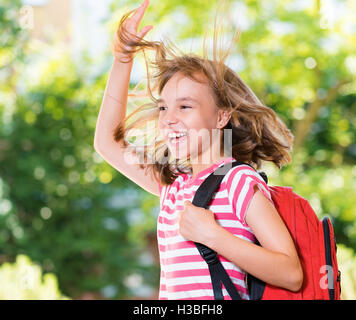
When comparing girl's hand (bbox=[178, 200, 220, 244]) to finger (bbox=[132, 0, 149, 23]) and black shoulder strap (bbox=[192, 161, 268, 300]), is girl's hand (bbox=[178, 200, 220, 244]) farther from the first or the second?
finger (bbox=[132, 0, 149, 23])

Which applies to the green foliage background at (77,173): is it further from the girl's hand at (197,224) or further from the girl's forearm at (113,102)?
the girl's hand at (197,224)

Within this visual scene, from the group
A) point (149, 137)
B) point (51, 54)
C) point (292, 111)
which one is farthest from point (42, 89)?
point (149, 137)

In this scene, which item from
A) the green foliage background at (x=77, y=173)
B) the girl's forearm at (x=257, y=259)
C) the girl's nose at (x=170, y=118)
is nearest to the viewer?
the girl's forearm at (x=257, y=259)

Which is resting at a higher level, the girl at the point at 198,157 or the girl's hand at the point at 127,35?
the girl's hand at the point at 127,35

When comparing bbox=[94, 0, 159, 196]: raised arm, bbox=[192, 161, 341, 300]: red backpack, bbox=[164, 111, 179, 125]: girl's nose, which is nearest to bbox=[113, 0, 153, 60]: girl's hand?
bbox=[94, 0, 159, 196]: raised arm

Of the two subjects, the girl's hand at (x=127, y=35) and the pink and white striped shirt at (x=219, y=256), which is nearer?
the pink and white striped shirt at (x=219, y=256)

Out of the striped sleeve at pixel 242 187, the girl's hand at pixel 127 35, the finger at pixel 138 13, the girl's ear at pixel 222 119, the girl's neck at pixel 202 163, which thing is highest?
the finger at pixel 138 13

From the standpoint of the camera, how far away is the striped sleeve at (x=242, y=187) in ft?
2.06

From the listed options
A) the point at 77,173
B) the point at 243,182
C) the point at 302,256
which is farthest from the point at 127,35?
the point at 77,173

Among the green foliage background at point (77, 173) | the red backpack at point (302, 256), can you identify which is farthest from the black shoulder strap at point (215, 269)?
the green foliage background at point (77, 173)

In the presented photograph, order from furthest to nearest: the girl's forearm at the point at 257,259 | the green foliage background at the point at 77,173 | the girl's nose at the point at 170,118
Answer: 1. the green foliage background at the point at 77,173
2. the girl's nose at the point at 170,118
3. the girl's forearm at the point at 257,259

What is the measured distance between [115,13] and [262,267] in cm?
293

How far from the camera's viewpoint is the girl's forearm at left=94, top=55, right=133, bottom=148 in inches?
30.3

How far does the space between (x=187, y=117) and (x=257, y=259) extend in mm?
227
